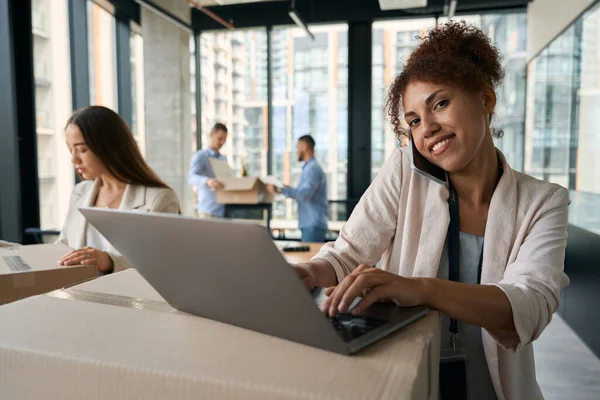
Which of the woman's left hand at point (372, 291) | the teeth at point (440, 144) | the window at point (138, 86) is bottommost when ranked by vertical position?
the woman's left hand at point (372, 291)

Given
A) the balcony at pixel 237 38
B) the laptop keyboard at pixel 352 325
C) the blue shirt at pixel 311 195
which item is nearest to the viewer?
the laptop keyboard at pixel 352 325

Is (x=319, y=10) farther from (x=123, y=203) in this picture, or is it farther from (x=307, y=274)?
(x=307, y=274)

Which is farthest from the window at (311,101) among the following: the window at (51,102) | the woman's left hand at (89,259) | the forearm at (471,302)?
the forearm at (471,302)

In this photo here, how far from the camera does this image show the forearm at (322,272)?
108 centimetres

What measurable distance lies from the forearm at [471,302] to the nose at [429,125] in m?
0.40

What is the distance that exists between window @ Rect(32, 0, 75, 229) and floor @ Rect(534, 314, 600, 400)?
161 inches

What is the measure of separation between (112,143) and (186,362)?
168 cm

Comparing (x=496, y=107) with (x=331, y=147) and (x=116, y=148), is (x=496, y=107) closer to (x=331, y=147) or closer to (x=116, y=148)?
(x=116, y=148)

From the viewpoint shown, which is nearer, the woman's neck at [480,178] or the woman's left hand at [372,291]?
the woman's left hand at [372,291]

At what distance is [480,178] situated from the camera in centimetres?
122

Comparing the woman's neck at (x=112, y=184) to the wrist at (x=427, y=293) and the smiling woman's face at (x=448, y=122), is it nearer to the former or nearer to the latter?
the smiling woman's face at (x=448, y=122)

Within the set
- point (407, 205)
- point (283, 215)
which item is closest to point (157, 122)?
point (283, 215)

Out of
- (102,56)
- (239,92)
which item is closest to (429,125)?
(102,56)

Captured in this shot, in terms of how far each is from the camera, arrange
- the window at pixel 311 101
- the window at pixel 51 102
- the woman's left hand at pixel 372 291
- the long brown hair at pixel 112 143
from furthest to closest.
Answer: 1. the window at pixel 311 101
2. the window at pixel 51 102
3. the long brown hair at pixel 112 143
4. the woman's left hand at pixel 372 291
